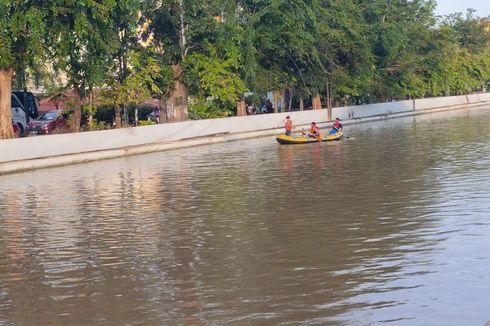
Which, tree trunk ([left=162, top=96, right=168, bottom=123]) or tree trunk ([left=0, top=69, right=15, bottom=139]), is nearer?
tree trunk ([left=0, top=69, right=15, bottom=139])

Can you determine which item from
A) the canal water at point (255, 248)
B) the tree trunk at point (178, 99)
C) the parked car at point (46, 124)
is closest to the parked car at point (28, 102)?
the parked car at point (46, 124)

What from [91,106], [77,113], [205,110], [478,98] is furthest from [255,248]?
[478,98]

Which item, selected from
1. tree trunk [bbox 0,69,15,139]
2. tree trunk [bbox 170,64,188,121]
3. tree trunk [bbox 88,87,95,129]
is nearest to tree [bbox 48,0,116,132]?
Answer: tree trunk [bbox 88,87,95,129]

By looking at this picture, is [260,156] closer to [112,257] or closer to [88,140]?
[88,140]

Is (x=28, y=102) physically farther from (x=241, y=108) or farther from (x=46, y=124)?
(x=241, y=108)

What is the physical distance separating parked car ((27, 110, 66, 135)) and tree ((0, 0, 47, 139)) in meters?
9.55

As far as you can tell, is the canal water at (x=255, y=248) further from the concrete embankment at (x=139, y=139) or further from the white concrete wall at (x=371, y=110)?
the white concrete wall at (x=371, y=110)

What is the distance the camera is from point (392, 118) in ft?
241

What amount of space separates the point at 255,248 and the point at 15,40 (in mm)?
29173

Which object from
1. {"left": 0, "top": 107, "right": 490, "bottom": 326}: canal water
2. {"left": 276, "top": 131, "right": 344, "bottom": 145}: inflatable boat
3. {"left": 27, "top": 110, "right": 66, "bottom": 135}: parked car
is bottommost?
{"left": 0, "top": 107, "right": 490, "bottom": 326}: canal water

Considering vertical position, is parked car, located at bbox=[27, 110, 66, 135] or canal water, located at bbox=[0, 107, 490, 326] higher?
parked car, located at bbox=[27, 110, 66, 135]

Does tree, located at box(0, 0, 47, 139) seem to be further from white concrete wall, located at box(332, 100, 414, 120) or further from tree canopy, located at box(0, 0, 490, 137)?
white concrete wall, located at box(332, 100, 414, 120)

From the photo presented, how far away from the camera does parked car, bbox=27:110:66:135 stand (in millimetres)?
51531

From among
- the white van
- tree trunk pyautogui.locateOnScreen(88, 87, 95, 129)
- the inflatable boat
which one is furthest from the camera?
the white van
